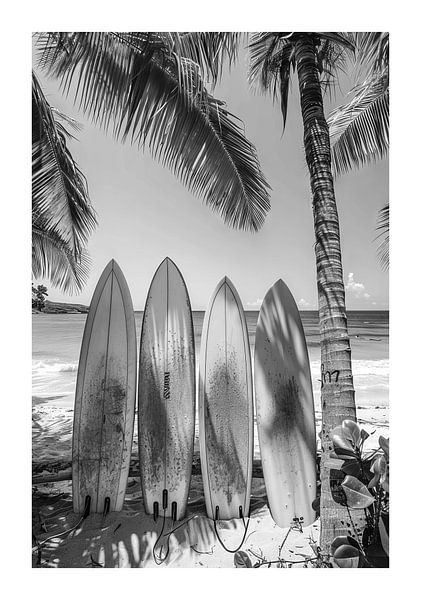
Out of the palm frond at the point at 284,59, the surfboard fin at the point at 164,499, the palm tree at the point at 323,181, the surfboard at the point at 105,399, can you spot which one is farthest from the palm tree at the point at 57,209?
the surfboard fin at the point at 164,499

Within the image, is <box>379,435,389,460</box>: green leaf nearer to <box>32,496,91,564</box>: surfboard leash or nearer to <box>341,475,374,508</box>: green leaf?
<box>341,475,374,508</box>: green leaf

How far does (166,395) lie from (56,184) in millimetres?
1179

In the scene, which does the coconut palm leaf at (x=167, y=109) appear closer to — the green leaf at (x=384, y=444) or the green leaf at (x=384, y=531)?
the green leaf at (x=384, y=444)

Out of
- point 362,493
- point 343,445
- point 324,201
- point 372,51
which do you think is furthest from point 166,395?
point 372,51

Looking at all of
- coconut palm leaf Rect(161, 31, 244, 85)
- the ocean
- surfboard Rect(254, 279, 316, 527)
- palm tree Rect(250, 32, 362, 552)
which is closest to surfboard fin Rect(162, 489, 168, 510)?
surfboard Rect(254, 279, 316, 527)

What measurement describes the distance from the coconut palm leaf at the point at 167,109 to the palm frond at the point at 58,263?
622mm

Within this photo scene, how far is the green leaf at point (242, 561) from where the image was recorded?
1461mm

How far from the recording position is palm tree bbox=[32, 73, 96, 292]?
153 centimetres

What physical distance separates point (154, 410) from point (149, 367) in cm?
21

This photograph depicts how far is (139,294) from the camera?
162 cm
